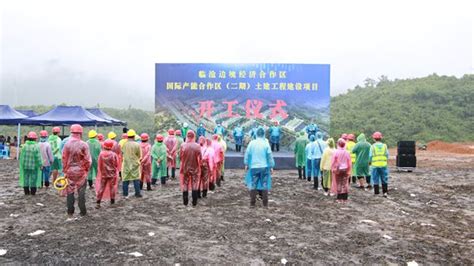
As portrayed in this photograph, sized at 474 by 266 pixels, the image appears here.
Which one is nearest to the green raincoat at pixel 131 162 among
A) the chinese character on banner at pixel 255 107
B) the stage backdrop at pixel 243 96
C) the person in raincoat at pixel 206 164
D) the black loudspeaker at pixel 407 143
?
the person in raincoat at pixel 206 164

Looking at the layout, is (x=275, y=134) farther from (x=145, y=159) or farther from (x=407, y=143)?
(x=145, y=159)

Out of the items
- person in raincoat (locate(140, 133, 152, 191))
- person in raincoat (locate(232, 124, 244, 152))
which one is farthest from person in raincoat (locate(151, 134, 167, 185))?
person in raincoat (locate(232, 124, 244, 152))

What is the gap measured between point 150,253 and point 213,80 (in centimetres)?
1472

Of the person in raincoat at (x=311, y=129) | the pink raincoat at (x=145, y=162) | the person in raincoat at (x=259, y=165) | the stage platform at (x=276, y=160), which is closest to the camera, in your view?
the person in raincoat at (x=259, y=165)

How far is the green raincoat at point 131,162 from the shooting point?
9430 millimetres

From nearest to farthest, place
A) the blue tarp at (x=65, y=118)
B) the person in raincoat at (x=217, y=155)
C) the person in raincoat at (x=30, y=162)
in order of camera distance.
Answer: the person in raincoat at (x=30, y=162) → the person in raincoat at (x=217, y=155) → the blue tarp at (x=65, y=118)

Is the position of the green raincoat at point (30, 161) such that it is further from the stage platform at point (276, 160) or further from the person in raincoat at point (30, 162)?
the stage platform at point (276, 160)

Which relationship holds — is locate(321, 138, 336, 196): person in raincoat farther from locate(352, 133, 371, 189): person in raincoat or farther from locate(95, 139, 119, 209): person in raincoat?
locate(95, 139, 119, 209): person in raincoat

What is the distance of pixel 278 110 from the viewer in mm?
19750

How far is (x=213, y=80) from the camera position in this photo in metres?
19.7

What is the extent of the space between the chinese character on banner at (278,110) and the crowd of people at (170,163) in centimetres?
732

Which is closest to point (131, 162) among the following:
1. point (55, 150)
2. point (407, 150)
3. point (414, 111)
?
point (55, 150)

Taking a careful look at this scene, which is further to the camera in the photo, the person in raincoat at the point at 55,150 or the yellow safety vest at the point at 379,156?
the person in raincoat at the point at 55,150

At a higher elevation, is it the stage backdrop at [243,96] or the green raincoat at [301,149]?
the stage backdrop at [243,96]
